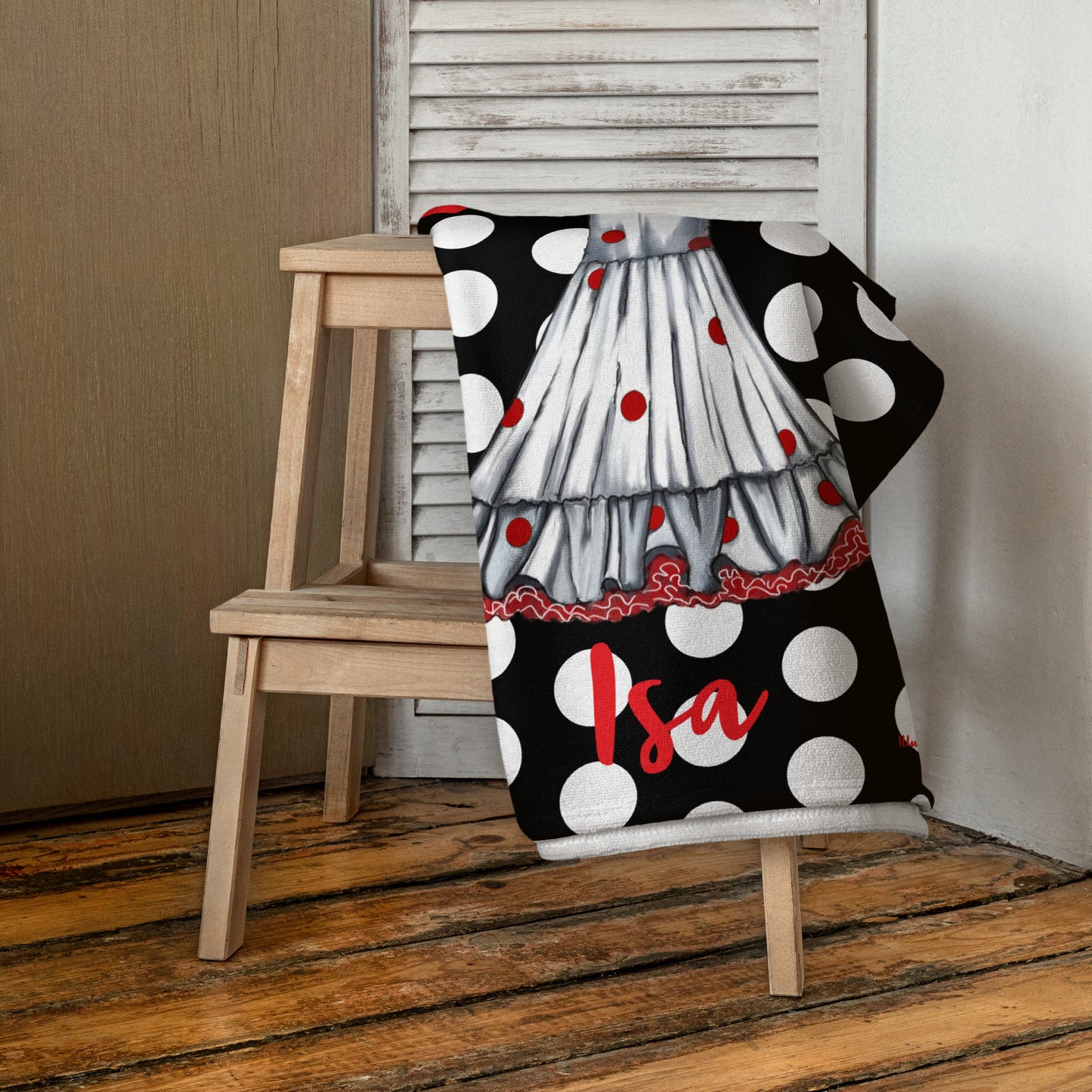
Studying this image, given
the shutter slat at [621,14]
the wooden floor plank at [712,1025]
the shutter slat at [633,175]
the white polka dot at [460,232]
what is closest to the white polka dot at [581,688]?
the wooden floor plank at [712,1025]

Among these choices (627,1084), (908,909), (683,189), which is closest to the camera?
(627,1084)

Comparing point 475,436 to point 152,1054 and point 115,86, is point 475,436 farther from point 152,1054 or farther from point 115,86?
point 115,86

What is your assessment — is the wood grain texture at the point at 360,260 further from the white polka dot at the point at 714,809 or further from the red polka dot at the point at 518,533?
the white polka dot at the point at 714,809

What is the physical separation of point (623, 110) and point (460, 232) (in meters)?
0.55

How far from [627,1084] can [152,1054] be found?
34 cm

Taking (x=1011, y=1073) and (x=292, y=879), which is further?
(x=292, y=879)

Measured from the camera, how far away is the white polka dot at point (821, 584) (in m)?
0.94

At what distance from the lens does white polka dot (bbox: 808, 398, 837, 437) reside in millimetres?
946

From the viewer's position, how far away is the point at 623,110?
1414 millimetres

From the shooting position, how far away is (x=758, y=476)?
0.94m

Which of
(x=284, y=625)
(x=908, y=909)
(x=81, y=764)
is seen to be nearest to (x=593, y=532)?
(x=284, y=625)

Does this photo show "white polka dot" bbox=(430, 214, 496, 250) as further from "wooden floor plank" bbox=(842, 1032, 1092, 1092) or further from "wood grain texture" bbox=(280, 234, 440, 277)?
"wooden floor plank" bbox=(842, 1032, 1092, 1092)

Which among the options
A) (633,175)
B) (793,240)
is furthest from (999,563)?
(633,175)
